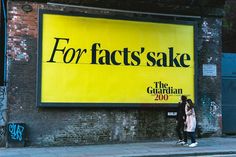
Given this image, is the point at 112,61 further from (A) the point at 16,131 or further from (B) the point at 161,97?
(A) the point at 16,131

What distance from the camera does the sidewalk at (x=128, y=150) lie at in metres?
14.6

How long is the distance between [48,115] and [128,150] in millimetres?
3076

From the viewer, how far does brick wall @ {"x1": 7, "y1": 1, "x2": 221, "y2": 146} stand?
16266 mm

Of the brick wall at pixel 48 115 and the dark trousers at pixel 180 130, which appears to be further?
the dark trousers at pixel 180 130

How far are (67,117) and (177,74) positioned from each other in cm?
452

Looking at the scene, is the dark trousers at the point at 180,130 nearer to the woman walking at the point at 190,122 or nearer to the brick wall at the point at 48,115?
the woman walking at the point at 190,122

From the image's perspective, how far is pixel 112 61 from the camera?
1739 cm

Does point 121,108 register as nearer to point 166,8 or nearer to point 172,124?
point 172,124

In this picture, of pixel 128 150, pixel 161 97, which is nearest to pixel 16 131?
pixel 128 150

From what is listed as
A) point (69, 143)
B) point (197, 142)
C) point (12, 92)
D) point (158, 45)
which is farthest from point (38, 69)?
point (197, 142)

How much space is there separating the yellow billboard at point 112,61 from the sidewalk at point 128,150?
156cm

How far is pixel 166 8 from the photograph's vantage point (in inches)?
724

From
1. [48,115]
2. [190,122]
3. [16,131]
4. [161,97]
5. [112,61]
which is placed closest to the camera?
[16,131]

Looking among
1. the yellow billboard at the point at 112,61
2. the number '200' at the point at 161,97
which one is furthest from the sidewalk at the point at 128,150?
the number '200' at the point at 161,97
